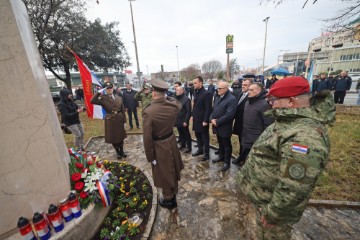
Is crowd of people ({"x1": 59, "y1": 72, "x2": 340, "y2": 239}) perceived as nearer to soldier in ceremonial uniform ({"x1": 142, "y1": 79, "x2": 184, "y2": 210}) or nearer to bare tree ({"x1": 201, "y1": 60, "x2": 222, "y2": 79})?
soldier in ceremonial uniform ({"x1": 142, "y1": 79, "x2": 184, "y2": 210})

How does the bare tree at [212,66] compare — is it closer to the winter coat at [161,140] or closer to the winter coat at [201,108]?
the winter coat at [201,108]

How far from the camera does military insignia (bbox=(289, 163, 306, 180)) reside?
1244mm

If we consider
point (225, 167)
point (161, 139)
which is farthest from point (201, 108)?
point (161, 139)

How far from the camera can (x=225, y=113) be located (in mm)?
3842

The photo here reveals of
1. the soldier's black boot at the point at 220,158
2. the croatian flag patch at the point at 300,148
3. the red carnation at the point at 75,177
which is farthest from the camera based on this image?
the soldier's black boot at the point at 220,158

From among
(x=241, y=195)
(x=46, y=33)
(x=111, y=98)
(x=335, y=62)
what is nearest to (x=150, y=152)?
(x=241, y=195)

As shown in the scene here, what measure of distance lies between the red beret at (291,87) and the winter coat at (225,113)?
2304 mm

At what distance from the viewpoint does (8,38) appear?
1.79 m

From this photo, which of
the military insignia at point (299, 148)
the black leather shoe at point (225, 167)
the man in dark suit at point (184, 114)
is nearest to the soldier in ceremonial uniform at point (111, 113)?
the man in dark suit at point (184, 114)

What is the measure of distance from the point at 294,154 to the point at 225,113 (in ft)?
8.59

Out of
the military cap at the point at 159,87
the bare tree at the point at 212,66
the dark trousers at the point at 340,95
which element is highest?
the bare tree at the point at 212,66

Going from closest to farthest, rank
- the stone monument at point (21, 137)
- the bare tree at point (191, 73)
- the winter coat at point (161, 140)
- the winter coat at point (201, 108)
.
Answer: the stone monument at point (21, 137) → the winter coat at point (161, 140) → the winter coat at point (201, 108) → the bare tree at point (191, 73)

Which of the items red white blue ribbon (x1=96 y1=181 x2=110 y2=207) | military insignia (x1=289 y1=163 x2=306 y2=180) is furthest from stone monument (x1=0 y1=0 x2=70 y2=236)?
military insignia (x1=289 y1=163 x2=306 y2=180)

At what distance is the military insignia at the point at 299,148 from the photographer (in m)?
1.23
